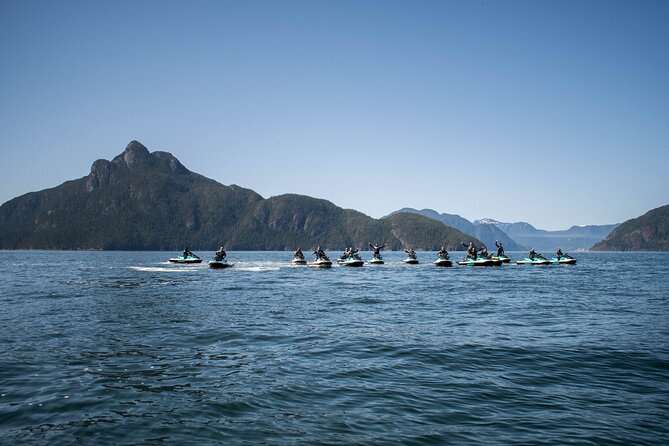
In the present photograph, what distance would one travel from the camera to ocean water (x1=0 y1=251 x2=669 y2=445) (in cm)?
894

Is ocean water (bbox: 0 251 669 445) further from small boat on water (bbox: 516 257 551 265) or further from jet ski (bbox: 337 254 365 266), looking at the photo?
small boat on water (bbox: 516 257 551 265)

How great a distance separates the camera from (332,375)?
1279cm

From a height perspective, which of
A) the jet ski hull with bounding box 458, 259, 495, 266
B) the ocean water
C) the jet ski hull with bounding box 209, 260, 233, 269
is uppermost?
the jet ski hull with bounding box 458, 259, 495, 266

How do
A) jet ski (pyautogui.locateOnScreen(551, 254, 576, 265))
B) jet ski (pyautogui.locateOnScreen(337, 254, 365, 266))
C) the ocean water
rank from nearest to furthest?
the ocean water
jet ski (pyautogui.locateOnScreen(337, 254, 365, 266))
jet ski (pyautogui.locateOnScreen(551, 254, 576, 265))

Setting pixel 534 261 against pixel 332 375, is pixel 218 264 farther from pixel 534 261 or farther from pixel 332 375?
pixel 332 375

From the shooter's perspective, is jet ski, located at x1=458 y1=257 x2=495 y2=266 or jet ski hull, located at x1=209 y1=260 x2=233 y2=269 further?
jet ski, located at x1=458 y1=257 x2=495 y2=266

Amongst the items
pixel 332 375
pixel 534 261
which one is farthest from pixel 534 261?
pixel 332 375

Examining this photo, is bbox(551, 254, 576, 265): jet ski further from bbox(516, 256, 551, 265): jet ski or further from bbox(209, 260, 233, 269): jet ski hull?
bbox(209, 260, 233, 269): jet ski hull

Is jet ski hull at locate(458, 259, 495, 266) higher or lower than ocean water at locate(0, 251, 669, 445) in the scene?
higher

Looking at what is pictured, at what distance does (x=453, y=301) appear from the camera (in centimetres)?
3019

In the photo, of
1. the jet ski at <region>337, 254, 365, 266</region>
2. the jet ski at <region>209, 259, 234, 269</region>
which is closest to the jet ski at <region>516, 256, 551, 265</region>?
the jet ski at <region>337, 254, 365, 266</region>

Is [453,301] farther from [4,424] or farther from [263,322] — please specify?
[4,424]

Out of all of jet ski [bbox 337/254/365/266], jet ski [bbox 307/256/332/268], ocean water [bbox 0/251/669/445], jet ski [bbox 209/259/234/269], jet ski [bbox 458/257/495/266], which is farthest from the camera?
jet ski [bbox 337/254/365/266]

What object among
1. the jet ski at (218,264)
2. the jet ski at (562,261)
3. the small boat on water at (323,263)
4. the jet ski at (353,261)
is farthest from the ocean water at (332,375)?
the jet ski at (562,261)
